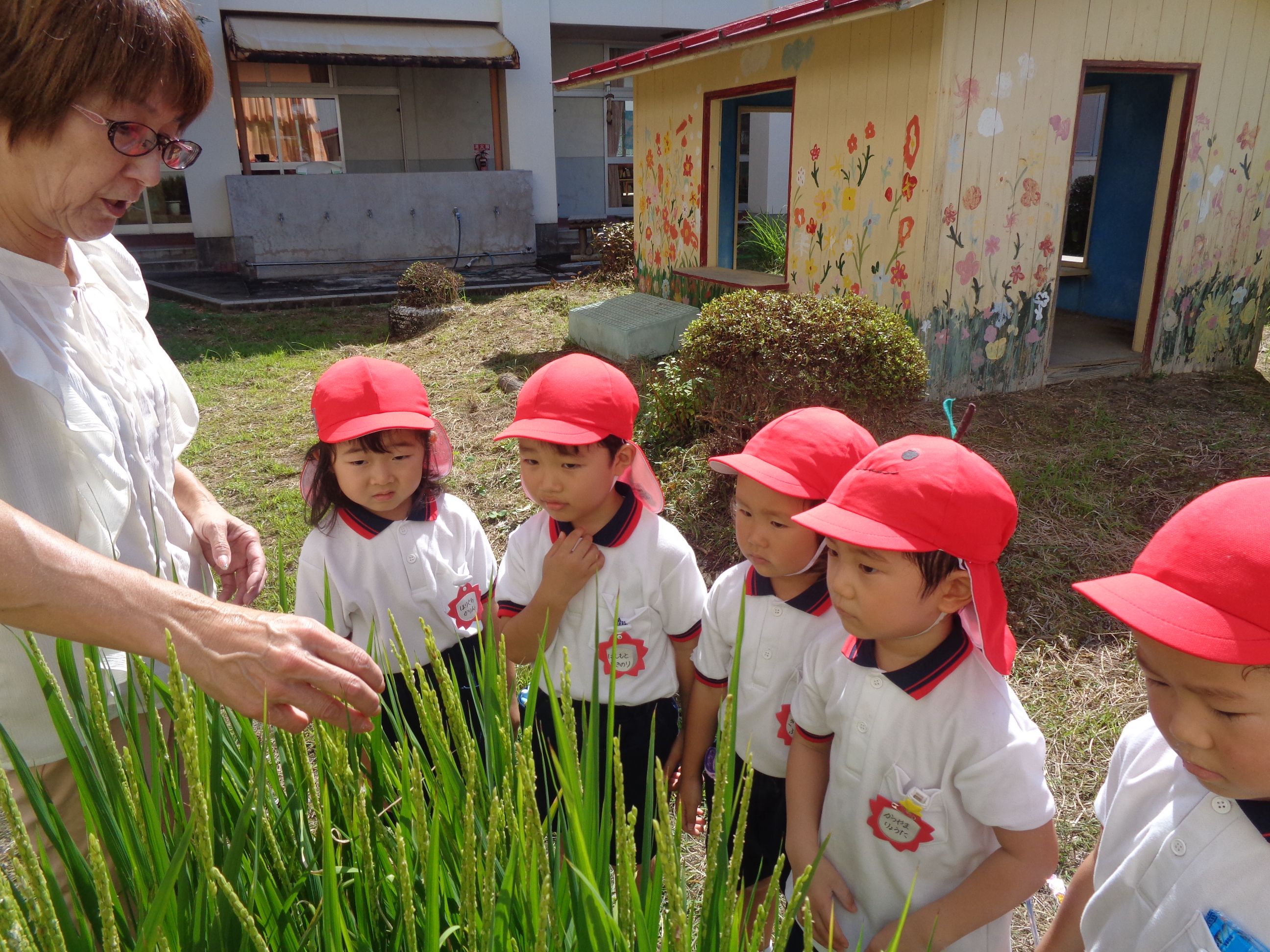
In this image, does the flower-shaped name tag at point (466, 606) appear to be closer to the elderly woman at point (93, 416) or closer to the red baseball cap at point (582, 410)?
the red baseball cap at point (582, 410)

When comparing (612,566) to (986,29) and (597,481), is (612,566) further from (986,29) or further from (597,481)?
(986,29)

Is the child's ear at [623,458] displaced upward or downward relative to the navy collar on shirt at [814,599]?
upward

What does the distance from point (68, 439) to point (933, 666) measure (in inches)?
59.1

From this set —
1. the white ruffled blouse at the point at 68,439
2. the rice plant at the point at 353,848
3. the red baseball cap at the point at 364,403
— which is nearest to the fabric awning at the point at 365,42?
the red baseball cap at the point at 364,403

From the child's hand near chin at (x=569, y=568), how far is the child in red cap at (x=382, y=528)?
286 mm

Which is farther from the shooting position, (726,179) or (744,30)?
(726,179)

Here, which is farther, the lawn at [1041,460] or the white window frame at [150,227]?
the white window frame at [150,227]

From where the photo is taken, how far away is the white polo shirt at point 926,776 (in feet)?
4.82

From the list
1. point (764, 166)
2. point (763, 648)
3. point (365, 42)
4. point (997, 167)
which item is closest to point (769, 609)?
point (763, 648)

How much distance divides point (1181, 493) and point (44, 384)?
4.97m

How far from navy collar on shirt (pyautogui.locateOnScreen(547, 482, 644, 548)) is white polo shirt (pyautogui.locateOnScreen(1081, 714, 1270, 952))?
1082 millimetres

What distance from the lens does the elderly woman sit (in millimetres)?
1044

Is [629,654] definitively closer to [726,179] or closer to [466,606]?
[466,606]

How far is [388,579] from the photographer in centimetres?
220
